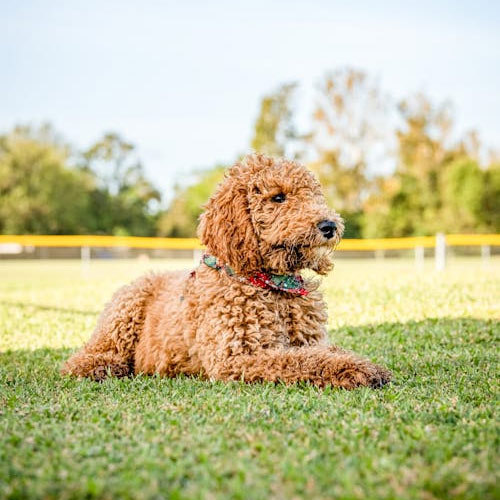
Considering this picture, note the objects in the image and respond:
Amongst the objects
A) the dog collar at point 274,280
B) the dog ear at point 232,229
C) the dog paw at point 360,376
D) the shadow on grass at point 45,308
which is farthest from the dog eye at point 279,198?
the shadow on grass at point 45,308

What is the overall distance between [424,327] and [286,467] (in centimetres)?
449

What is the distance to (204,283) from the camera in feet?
13.7

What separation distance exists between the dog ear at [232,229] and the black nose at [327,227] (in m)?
0.44

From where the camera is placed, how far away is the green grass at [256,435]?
86.5 inches

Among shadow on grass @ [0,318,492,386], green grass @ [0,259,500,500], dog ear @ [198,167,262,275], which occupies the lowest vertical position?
shadow on grass @ [0,318,492,386]

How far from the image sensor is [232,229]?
403 cm

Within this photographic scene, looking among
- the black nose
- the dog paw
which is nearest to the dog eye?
the black nose

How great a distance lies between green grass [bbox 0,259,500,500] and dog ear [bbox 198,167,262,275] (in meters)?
0.80

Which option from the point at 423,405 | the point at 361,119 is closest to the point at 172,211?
the point at 361,119

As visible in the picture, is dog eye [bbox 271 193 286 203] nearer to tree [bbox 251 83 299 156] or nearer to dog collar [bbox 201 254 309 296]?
dog collar [bbox 201 254 309 296]

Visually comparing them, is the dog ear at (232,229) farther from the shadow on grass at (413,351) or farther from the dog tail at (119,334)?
the shadow on grass at (413,351)

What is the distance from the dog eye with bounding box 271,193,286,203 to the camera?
406 centimetres

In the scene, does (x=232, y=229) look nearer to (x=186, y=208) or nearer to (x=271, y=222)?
(x=271, y=222)

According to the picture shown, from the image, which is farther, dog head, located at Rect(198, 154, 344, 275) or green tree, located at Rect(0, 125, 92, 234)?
green tree, located at Rect(0, 125, 92, 234)
